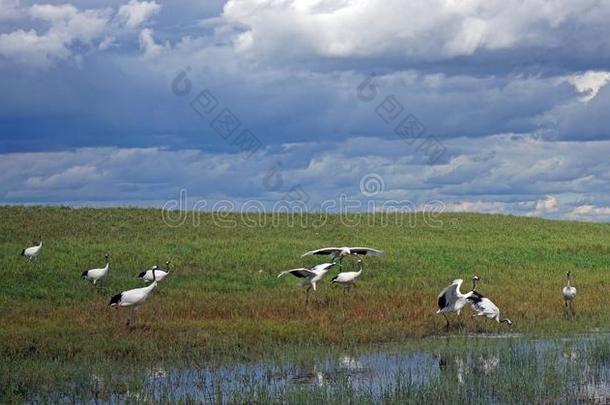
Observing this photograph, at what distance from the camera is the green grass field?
52.9 feet

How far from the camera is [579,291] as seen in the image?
82.7 ft

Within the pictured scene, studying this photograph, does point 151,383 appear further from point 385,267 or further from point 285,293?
point 385,267

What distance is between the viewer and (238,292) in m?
23.9

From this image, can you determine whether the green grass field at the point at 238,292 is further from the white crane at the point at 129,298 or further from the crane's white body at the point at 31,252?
the crane's white body at the point at 31,252

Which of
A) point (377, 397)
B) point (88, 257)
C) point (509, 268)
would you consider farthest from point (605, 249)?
point (377, 397)

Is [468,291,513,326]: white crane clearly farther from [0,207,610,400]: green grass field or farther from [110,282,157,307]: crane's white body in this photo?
[110,282,157,307]: crane's white body

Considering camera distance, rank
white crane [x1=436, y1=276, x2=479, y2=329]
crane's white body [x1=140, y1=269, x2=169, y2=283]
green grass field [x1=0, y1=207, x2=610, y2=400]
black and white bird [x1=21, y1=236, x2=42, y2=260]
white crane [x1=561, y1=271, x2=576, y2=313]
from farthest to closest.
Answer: black and white bird [x1=21, y1=236, x2=42, y2=260], crane's white body [x1=140, y1=269, x2=169, y2=283], white crane [x1=561, y1=271, x2=576, y2=313], white crane [x1=436, y1=276, x2=479, y2=329], green grass field [x1=0, y1=207, x2=610, y2=400]

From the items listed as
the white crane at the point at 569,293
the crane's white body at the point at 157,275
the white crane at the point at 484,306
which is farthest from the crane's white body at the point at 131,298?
the white crane at the point at 569,293

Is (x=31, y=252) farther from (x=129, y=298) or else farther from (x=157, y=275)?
(x=129, y=298)

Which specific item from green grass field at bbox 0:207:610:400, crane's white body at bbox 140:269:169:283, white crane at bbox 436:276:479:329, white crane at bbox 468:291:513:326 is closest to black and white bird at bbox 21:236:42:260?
green grass field at bbox 0:207:610:400

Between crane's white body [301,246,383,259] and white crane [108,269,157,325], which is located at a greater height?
crane's white body [301,246,383,259]

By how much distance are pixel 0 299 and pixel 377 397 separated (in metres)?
12.4

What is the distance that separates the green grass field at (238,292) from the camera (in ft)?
52.9

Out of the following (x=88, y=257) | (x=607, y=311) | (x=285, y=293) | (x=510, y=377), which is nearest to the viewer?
(x=510, y=377)
